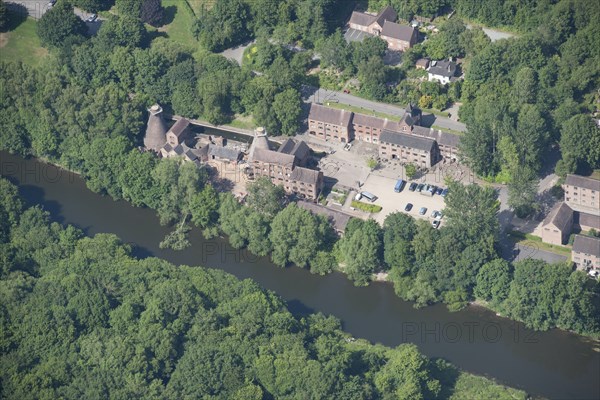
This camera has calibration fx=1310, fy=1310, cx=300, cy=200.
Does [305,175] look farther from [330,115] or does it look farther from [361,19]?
[361,19]

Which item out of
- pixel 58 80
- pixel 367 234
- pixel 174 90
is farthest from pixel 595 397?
pixel 58 80

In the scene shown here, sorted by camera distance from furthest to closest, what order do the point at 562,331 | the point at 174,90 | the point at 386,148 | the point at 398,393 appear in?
the point at 174,90, the point at 386,148, the point at 562,331, the point at 398,393

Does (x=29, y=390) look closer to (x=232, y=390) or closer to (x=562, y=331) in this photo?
(x=232, y=390)

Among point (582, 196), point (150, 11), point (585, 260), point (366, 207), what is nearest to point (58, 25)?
point (150, 11)

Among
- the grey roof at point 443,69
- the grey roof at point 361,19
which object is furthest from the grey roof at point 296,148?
the grey roof at point 361,19

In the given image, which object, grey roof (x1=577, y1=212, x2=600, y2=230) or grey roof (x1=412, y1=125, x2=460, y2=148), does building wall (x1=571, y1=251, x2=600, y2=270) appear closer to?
grey roof (x1=577, y1=212, x2=600, y2=230)

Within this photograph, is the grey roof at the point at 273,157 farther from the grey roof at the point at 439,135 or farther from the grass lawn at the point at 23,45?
the grass lawn at the point at 23,45
